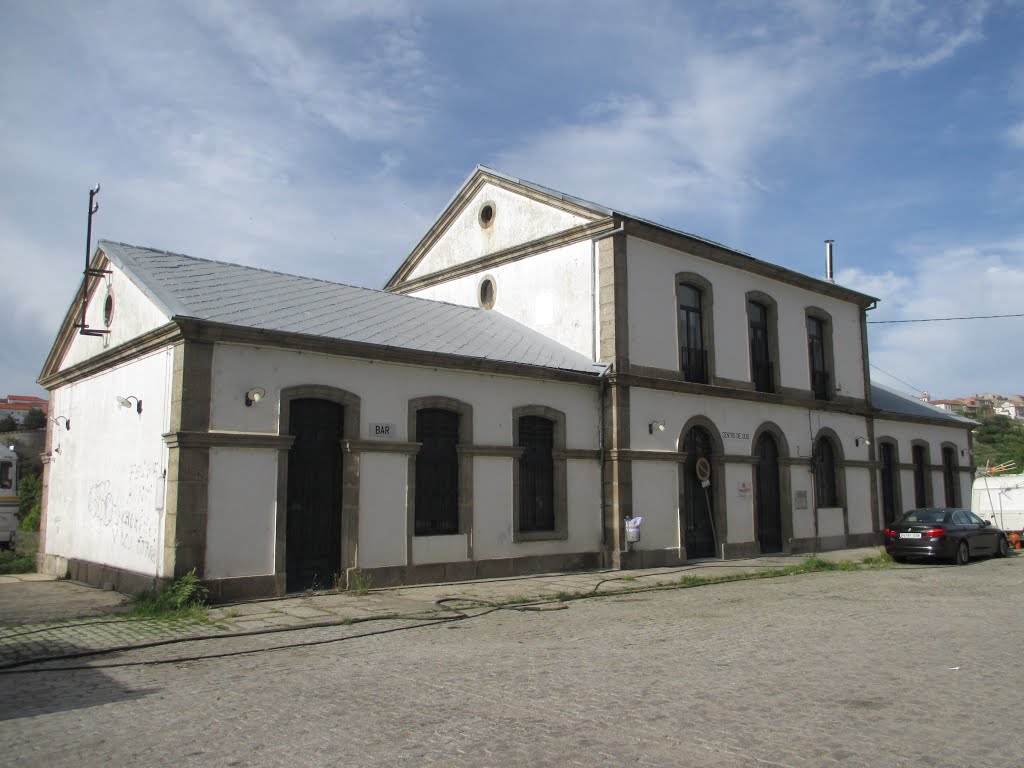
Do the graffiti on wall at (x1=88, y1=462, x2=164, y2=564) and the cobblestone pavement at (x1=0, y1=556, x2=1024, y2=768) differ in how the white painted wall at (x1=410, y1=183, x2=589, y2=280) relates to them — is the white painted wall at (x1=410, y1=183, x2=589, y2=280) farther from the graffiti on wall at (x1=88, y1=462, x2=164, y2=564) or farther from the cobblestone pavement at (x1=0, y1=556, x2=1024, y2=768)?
the cobblestone pavement at (x1=0, y1=556, x2=1024, y2=768)

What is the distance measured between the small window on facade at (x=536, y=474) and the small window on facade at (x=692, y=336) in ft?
14.7

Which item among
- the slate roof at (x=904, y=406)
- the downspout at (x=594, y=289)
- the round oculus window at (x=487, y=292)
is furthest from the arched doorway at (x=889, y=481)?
the round oculus window at (x=487, y=292)

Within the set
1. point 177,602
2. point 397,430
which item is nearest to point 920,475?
point 397,430

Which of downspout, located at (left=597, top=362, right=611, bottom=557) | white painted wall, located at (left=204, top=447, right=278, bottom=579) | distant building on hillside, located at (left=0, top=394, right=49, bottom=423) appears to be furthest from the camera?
distant building on hillside, located at (left=0, top=394, right=49, bottom=423)

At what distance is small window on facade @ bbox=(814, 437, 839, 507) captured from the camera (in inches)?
885

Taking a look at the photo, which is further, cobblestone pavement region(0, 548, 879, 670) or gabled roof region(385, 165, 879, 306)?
gabled roof region(385, 165, 879, 306)

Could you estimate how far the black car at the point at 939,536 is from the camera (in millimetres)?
18250

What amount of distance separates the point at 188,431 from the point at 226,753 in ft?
23.3

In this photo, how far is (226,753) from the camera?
4.91m

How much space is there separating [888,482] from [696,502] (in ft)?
35.1

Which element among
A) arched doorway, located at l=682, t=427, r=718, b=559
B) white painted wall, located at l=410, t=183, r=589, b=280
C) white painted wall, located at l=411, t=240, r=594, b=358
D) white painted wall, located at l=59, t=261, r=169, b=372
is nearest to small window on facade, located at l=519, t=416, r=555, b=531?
white painted wall, located at l=411, t=240, r=594, b=358

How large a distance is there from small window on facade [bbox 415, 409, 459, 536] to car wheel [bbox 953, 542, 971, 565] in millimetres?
11770

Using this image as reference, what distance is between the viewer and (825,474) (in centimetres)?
2298

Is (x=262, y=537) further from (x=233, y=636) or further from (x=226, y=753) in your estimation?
(x=226, y=753)
